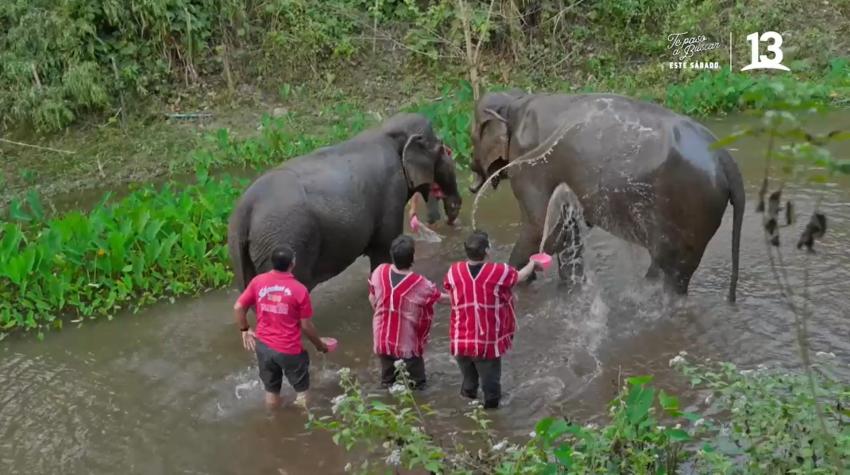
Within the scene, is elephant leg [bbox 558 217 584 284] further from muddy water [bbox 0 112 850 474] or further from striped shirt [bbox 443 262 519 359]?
striped shirt [bbox 443 262 519 359]

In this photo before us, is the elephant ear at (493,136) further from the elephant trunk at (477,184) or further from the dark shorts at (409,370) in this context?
the dark shorts at (409,370)

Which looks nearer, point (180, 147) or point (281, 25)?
point (180, 147)

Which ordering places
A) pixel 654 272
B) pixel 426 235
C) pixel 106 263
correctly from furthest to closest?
1. pixel 426 235
2. pixel 106 263
3. pixel 654 272

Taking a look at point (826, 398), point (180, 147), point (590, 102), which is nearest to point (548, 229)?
point (590, 102)

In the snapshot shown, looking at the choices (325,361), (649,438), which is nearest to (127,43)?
(325,361)

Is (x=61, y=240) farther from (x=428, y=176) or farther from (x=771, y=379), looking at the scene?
(x=771, y=379)

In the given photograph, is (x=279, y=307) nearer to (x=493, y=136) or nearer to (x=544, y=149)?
(x=544, y=149)

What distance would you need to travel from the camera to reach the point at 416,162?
6.63 meters

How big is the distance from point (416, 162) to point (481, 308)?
7.09 ft

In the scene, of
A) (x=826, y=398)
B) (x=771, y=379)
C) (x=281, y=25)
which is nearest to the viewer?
(x=771, y=379)

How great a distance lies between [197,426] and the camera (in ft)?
17.1

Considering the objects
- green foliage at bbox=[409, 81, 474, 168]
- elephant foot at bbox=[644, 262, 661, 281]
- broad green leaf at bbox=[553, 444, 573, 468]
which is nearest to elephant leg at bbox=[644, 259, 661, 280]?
elephant foot at bbox=[644, 262, 661, 281]

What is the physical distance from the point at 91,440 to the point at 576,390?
2838mm

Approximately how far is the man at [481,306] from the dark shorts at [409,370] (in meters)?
0.43
